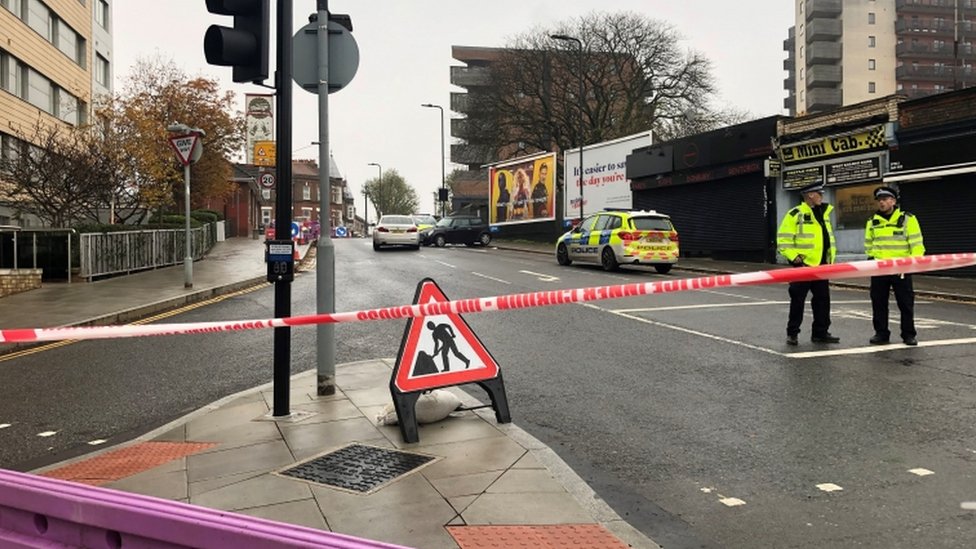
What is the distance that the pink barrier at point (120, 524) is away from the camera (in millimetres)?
2104

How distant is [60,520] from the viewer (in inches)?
94.0

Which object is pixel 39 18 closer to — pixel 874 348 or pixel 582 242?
pixel 582 242

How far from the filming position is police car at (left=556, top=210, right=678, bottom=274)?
62.1 feet

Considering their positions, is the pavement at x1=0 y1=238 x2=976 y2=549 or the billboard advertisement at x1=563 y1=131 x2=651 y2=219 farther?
the billboard advertisement at x1=563 y1=131 x2=651 y2=219

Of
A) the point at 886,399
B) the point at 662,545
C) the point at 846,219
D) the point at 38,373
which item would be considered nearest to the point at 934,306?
the point at 886,399

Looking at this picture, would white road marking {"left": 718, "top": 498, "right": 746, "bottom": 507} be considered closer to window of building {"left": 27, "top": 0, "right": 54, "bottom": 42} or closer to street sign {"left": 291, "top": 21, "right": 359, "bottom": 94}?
street sign {"left": 291, "top": 21, "right": 359, "bottom": 94}

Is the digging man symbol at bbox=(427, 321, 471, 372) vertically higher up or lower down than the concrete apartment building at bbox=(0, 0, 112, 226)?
lower down

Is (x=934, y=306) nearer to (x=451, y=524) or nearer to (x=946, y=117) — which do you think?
(x=946, y=117)

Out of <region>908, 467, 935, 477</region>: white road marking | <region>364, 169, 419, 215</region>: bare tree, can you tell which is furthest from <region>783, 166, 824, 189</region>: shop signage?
<region>364, 169, 419, 215</region>: bare tree

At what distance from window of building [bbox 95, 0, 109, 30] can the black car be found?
2379cm

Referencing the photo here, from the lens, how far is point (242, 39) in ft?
16.6

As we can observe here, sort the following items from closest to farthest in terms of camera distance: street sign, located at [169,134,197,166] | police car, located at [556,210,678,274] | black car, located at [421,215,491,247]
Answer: street sign, located at [169,134,197,166], police car, located at [556,210,678,274], black car, located at [421,215,491,247]

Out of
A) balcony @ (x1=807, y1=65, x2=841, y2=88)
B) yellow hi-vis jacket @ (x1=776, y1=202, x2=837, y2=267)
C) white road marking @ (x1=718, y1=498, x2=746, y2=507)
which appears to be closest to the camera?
white road marking @ (x1=718, y1=498, x2=746, y2=507)

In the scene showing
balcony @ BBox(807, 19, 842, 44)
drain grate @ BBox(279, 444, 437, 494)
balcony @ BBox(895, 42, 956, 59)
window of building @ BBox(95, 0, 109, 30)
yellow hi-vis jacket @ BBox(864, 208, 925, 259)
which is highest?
balcony @ BBox(807, 19, 842, 44)
